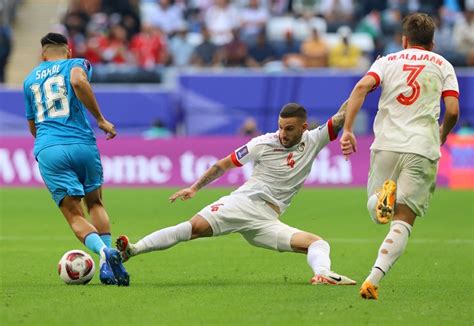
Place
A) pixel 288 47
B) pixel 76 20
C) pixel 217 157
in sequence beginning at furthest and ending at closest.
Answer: pixel 76 20
pixel 288 47
pixel 217 157

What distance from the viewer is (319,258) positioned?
1059cm

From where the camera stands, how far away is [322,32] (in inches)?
1168

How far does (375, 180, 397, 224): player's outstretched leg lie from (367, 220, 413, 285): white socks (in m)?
0.20

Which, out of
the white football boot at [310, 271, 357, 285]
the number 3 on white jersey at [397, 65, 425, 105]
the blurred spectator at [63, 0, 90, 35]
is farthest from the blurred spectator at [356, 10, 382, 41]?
the number 3 on white jersey at [397, 65, 425, 105]

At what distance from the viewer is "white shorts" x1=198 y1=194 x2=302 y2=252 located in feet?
35.5

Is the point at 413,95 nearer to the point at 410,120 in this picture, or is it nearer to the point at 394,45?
the point at 410,120

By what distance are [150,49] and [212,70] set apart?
225 cm

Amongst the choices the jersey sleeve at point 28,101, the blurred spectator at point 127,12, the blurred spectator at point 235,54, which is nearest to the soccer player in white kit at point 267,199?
the jersey sleeve at point 28,101

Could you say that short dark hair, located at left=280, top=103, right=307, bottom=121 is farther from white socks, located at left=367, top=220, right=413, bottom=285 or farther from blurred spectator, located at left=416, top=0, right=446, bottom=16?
blurred spectator, located at left=416, top=0, right=446, bottom=16

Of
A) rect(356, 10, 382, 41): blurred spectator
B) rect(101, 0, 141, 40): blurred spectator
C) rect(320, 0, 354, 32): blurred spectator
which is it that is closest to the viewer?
rect(356, 10, 382, 41): blurred spectator

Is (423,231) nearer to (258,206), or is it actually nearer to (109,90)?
(258,206)

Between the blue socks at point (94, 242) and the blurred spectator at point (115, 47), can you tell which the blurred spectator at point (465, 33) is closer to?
the blurred spectator at point (115, 47)

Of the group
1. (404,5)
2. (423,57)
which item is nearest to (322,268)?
(423,57)

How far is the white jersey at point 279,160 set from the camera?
10930 millimetres
